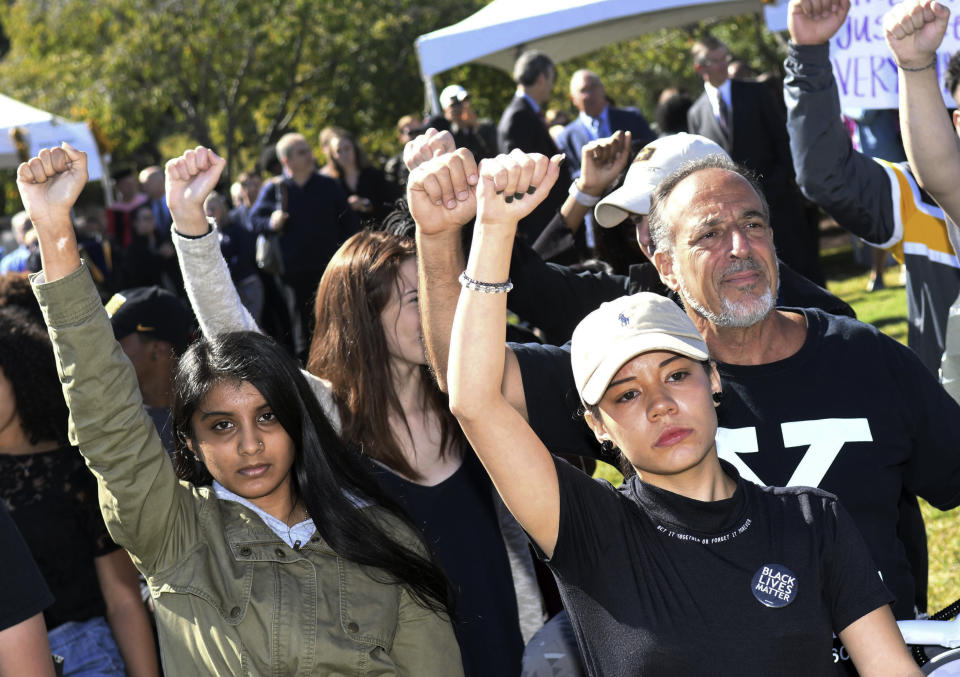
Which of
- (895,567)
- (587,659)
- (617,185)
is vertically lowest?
(895,567)

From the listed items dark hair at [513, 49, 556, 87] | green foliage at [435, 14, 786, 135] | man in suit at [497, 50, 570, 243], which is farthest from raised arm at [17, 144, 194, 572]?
green foliage at [435, 14, 786, 135]

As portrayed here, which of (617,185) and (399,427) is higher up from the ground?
(617,185)

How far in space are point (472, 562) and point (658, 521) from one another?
1057mm

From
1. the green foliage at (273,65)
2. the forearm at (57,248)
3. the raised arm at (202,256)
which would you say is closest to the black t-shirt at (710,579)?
the forearm at (57,248)

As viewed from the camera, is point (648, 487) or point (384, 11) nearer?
point (648, 487)

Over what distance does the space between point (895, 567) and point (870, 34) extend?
268cm

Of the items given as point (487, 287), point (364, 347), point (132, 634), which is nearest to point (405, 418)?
point (364, 347)

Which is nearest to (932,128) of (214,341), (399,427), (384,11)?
(399,427)

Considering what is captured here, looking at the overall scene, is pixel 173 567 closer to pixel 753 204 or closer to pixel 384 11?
pixel 753 204

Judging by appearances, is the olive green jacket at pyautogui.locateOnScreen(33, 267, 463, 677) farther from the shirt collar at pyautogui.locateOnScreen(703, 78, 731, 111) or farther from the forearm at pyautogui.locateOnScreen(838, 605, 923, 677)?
the shirt collar at pyautogui.locateOnScreen(703, 78, 731, 111)

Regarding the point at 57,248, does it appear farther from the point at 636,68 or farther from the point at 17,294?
the point at 636,68

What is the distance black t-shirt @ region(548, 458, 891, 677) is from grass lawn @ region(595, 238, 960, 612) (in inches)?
102

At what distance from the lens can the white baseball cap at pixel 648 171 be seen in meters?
3.34

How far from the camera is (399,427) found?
133 inches
